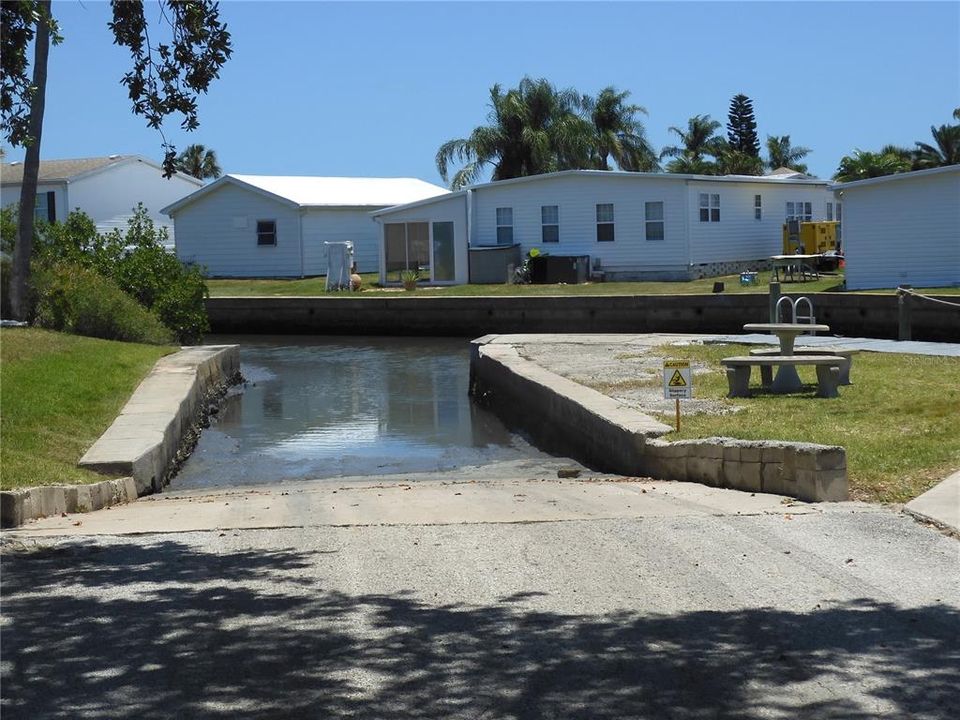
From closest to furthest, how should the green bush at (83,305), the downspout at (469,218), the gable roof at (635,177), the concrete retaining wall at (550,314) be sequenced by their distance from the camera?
the green bush at (83,305) → the concrete retaining wall at (550,314) → the gable roof at (635,177) → the downspout at (469,218)

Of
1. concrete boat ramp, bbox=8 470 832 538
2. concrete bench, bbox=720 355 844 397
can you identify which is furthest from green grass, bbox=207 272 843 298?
concrete boat ramp, bbox=8 470 832 538

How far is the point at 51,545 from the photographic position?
28.8 ft

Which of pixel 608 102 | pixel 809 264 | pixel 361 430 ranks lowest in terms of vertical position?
pixel 361 430

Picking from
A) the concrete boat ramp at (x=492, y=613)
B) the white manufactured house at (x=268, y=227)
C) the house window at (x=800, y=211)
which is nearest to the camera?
the concrete boat ramp at (x=492, y=613)

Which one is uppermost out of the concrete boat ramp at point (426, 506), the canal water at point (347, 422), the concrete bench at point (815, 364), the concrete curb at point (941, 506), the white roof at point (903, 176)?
the white roof at point (903, 176)

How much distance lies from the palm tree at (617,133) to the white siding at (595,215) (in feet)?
69.2

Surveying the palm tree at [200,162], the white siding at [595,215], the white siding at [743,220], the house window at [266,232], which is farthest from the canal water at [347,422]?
the palm tree at [200,162]

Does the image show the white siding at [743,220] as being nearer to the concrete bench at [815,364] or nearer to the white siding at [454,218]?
the white siding at [454,218]

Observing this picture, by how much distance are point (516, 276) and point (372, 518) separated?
30.6 m

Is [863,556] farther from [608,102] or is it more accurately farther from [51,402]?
[608,102]

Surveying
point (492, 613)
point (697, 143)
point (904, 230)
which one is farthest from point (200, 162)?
point (492, 613)

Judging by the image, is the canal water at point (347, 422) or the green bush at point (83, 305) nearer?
the canal water at point (347, 422)

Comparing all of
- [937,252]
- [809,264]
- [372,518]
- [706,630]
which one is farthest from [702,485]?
[809,264]

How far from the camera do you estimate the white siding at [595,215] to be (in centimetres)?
3997
